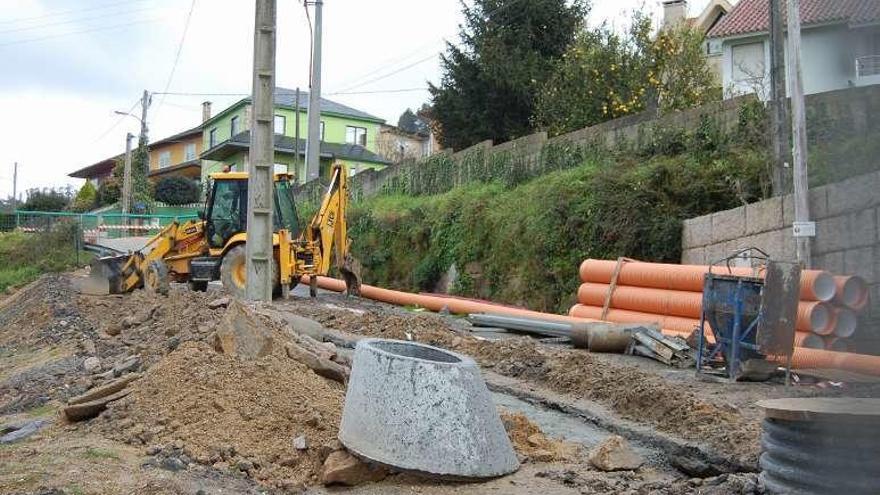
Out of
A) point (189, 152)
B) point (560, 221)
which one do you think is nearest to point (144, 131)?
point (189, 152)

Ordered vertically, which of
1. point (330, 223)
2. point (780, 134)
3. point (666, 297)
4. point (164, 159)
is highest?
point (164, 159)

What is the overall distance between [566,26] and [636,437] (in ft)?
81.8

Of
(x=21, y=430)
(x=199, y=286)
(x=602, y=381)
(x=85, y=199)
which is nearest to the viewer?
(x=21, y=430)

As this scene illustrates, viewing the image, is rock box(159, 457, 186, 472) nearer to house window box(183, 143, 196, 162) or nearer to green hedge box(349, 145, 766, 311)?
green hedge box(349, 145, 766, 311)

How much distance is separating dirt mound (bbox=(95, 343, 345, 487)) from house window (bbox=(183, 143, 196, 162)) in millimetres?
64483

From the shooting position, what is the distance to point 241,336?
25.4ft

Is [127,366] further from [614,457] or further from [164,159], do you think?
[164,159]

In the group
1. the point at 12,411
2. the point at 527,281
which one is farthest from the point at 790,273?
the point at 527,281

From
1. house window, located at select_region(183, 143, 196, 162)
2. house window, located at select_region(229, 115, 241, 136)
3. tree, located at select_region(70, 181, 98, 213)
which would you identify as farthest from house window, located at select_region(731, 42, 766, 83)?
house window, located at select_region(183, 143, 196, 162)

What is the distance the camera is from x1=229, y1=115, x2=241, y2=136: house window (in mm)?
58116

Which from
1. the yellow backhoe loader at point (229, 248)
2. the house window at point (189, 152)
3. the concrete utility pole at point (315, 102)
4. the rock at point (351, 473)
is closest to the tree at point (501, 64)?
the concrete utility pole at point (315, 102)

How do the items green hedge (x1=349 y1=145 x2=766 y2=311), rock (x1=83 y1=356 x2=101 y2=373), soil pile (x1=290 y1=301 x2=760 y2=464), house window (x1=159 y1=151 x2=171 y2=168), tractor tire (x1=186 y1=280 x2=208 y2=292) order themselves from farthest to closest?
1. house window (x1=159 y1=151 x2=171 y2=168)
2. tractor tire (x1=186 y1=280 x2=208 y2=292)
3. green hedge (x1=349 y1=145 x2=766 y2=311)
4. rock (x1=83 y1=356 x2=101 y2=373)
5. soil pile (x1=290 y1=301 x2=760 y2=464)

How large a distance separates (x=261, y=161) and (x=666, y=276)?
6318 millimetres

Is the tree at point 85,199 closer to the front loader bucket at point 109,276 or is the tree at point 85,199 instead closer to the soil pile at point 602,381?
the front loader bucket at point 109,276
